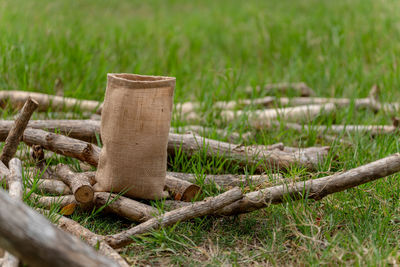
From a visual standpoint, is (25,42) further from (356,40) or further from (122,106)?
(356,40)

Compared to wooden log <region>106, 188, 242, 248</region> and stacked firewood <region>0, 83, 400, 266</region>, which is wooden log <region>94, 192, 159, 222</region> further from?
wooden log <region>106, 188, 242, 248</region>

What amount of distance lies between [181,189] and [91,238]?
0.69m

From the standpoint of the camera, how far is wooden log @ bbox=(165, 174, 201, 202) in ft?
9.21

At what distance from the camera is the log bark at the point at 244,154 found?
3170 millimetres

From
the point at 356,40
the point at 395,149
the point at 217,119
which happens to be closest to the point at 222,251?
the point at 395,149

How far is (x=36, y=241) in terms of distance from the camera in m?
1.59

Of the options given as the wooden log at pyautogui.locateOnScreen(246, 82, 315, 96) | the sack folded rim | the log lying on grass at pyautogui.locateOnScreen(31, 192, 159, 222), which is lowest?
the log lying on grass at pyautogui.locateOnScreen(31, 192, 159, 222)

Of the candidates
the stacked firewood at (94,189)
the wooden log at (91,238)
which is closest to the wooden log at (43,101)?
the stacked firewood at (94,189)

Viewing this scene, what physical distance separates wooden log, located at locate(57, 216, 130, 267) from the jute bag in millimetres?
326

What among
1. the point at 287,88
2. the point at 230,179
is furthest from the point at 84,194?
the point at 287,88

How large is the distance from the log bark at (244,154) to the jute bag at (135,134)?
21.5 inches

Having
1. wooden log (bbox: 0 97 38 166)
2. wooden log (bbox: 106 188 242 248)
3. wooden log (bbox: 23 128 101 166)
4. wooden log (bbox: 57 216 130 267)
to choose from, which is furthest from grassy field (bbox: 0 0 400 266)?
wooden log (bbox: 0 97 38 166)

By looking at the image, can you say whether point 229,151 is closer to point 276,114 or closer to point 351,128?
point 276,114

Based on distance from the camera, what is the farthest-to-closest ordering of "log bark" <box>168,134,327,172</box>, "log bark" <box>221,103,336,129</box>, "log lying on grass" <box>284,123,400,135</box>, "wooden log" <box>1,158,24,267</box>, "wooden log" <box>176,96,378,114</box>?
"wooden log" <box>176,96,378,114</box>, "log bark" <box>221,103,336,129</box>, "log lying on grass" <box>284,123,400,135</box>, "log bark" <box>168,134,327,172</box>, "wooden log" <box>1,158,24,267</box>
